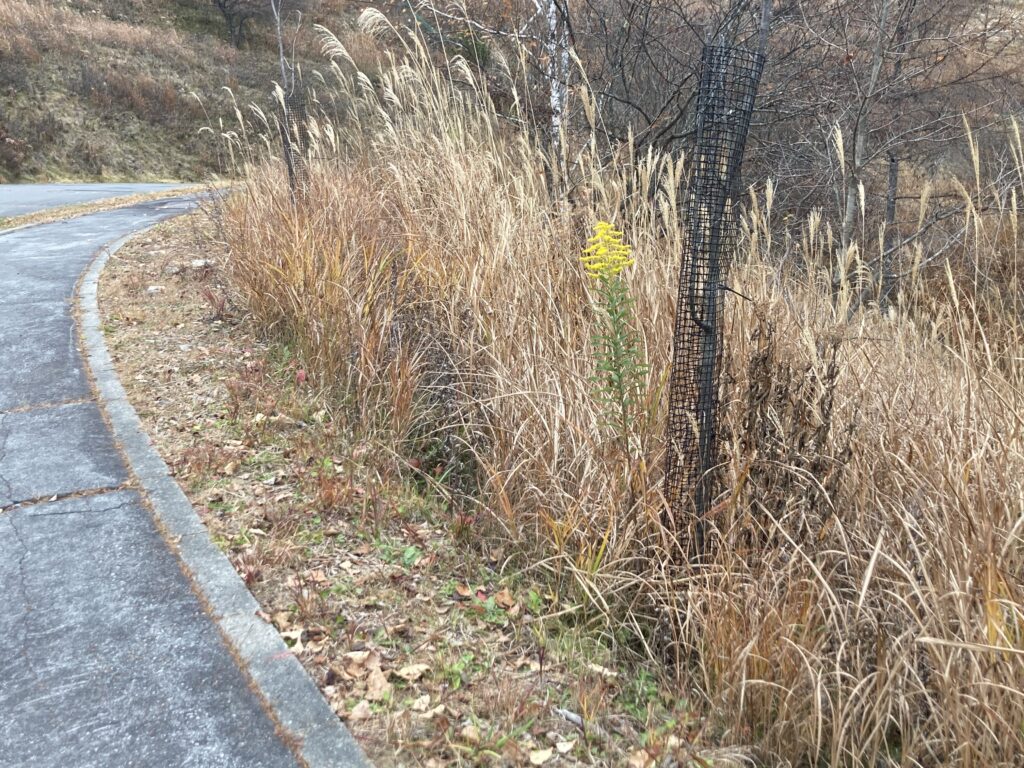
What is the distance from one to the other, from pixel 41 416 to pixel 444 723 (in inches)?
138

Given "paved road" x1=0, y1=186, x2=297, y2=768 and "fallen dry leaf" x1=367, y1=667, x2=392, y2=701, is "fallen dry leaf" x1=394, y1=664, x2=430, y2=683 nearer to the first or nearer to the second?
"fallen dry leaf" x1=367, y1=667, x2=392, y2=701

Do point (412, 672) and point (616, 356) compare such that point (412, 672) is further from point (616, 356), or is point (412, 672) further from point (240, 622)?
point (616, 356)

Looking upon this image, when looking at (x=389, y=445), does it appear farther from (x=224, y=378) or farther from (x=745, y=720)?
(x=745, y=720)

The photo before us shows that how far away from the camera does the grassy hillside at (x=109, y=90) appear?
2267 centimetres

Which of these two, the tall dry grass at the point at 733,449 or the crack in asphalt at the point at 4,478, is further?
the crack in asphalt at the point at 4,478

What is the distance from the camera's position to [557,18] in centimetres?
731

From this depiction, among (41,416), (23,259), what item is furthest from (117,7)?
(41,416)

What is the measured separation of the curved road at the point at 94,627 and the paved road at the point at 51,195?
9418mm

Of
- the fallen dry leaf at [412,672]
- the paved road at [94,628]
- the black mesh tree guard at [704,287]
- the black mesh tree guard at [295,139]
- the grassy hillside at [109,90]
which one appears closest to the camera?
the paved road at [94,628]

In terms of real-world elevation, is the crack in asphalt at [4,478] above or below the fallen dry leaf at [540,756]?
above

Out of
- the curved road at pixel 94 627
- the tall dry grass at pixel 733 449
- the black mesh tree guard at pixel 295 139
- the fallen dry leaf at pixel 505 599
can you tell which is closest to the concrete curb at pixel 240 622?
the curved road at pixel 94 627

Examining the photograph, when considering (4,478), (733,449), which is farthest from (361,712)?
(4,478)

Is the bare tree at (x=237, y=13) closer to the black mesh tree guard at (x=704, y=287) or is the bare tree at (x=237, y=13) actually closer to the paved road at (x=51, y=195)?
the paved road at (x=51, y=195)

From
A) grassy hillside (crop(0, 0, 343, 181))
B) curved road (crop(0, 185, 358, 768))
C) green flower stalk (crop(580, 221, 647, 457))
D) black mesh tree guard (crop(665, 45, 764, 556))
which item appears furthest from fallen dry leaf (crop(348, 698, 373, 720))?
grassy hillside (crop(0, 0, 343, 181))
